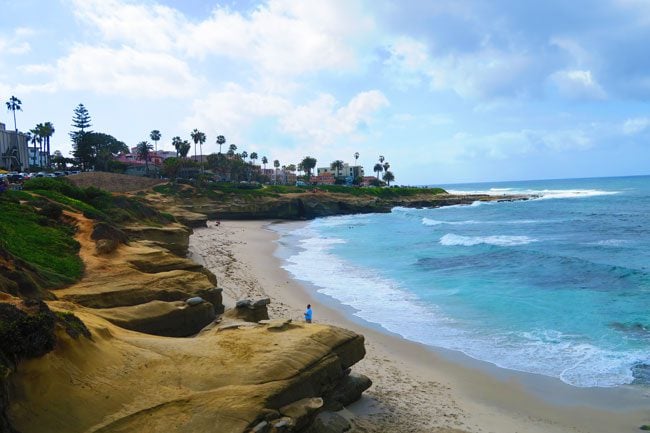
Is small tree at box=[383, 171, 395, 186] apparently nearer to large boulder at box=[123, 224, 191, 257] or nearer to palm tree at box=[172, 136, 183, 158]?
palm tree at box=[172, 136, 183, 158]

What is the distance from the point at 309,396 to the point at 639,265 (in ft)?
92.5

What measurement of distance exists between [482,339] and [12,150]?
212 feet

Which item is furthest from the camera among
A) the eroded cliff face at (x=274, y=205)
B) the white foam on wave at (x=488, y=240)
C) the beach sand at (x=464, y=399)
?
the eroded cliff face at (x=274, y=205)

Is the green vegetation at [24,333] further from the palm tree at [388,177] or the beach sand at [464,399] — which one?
the palm tree at [388,177]

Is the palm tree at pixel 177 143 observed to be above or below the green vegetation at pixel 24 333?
above

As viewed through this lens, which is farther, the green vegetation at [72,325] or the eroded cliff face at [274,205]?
the eroded cliff face at [274,205]

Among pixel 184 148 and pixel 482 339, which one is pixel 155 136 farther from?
pixel 482 339

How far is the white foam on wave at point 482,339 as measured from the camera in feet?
47.3

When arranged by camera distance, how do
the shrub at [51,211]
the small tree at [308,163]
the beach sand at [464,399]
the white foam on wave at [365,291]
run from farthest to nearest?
the small tree at [308,163] < the shrub at [51,211] < the white foam on wave at [365,291] < the beach sand at [464,399]

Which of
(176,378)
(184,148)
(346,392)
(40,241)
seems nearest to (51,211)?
(40,241)

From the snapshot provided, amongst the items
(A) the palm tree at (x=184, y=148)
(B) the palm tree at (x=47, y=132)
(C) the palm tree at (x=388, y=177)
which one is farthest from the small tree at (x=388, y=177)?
(B) the palm tree at (x=47, y=132)

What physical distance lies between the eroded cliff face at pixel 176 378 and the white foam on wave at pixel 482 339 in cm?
658

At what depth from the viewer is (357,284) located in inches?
1031

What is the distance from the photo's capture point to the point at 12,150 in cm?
6150
